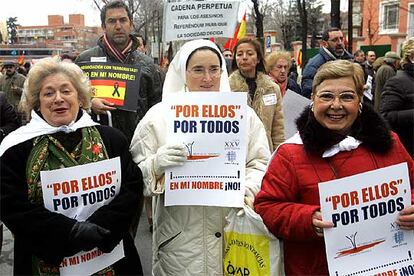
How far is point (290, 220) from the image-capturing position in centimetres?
229

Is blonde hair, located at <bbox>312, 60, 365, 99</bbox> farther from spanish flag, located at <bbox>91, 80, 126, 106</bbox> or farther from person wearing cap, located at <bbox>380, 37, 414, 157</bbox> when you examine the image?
person wearing cap, located at <bbox>380, 37, 414, 157</bbox>

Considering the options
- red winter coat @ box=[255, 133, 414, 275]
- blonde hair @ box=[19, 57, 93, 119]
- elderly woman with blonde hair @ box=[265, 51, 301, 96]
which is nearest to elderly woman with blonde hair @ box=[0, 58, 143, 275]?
blonde hair @ box=[19, 57, 93, 119]

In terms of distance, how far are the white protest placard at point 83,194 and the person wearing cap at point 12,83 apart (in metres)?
7.62

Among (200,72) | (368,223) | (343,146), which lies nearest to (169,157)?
(200,72)

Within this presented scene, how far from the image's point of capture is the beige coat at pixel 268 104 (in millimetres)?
4648

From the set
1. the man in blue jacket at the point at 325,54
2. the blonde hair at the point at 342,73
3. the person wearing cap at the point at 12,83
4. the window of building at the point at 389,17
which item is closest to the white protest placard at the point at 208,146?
Answer: the blonde hair at the point at 342,73

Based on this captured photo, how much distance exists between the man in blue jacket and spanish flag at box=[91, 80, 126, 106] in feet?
10.2

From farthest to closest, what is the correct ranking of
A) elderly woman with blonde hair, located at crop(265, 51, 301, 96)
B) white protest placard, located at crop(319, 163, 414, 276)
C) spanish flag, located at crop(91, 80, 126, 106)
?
Answer: 1. elderly woman with blonde hair, located at crop(265, 51, 301, 96)
2. spanish flag, located at crop(91, 80, 126, 106)
3. white protest placard, located at crop(319, 163, 414, 276)

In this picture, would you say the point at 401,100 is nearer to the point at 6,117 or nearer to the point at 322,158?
the point at 322,158

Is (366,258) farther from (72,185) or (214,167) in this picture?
(72,185)

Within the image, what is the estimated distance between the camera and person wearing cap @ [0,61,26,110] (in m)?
9.56

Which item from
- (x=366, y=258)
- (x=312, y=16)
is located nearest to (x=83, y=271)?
(x=366, y=258)

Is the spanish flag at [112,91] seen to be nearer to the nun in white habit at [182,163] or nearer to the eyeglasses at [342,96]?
the nun in white habit at [182,163]

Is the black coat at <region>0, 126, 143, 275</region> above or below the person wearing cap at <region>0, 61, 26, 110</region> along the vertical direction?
below
